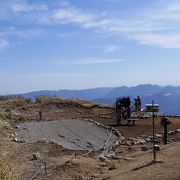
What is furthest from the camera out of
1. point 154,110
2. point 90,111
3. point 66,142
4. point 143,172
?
point 90,111

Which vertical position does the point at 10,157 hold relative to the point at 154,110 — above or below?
below

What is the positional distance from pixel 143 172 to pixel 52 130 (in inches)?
543

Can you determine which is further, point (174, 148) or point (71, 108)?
point (71, 108)

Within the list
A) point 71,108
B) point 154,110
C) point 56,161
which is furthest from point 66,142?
point 71,108

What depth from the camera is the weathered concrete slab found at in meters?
23.4

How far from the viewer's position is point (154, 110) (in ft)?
57.1

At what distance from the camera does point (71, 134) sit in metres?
26.6

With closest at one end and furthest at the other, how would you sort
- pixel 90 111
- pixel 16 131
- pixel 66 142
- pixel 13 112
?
pixel 66 142 → pixel 16 131 → pixel 13 112 → pixel 90 111

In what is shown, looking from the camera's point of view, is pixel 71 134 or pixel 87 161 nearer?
pixel 87 161

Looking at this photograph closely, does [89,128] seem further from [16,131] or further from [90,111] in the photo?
[90,111]

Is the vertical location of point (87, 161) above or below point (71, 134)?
below

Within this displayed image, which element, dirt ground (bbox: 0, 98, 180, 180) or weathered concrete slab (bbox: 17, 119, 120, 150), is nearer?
dirt ground (bbox: 0, 98, 180, 180)

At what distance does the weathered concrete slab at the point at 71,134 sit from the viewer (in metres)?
23.4

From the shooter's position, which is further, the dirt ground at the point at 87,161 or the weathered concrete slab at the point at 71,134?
the weathered concrete slab at the point at 71,134
